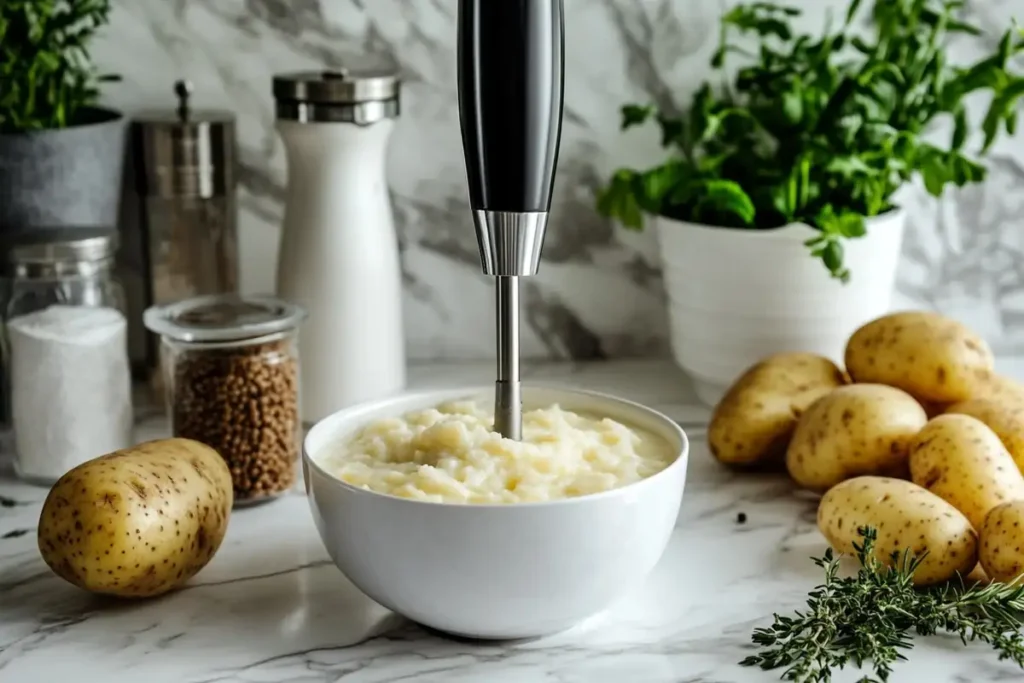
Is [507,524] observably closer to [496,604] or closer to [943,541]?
[496,604]

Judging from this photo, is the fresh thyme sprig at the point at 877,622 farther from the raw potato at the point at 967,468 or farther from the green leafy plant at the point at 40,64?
the green leafy plant at the point at 40,64

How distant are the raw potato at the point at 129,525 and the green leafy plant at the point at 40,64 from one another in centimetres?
43

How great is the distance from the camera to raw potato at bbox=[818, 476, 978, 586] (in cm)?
86

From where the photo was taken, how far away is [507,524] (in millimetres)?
733

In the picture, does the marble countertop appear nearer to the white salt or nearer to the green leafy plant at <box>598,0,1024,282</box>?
the white salt

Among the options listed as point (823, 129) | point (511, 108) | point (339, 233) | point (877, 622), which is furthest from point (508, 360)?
point (823, 129)

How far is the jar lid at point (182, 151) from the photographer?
1.22 metres

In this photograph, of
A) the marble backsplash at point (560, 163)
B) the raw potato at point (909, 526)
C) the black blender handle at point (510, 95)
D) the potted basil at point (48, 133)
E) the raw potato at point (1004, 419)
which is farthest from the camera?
the marble backsplash at point (560, 163)

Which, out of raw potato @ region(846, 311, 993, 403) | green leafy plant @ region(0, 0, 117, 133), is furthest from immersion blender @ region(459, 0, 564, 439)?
green leafy plant @ region(0, 0, 117, 133)

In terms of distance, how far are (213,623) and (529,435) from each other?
0.24m

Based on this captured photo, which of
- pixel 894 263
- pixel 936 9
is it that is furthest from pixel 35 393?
pixel 936 9

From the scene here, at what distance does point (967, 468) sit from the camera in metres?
0.93

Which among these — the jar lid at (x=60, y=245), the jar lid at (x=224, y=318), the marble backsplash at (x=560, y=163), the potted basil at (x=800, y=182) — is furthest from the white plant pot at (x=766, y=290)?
the jar lid at (x=60, y=245)

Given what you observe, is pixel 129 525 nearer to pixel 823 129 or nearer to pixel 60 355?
pixel 60 355
